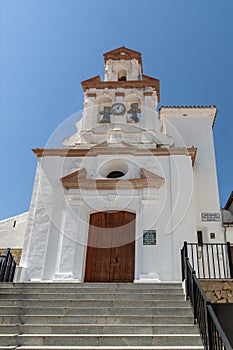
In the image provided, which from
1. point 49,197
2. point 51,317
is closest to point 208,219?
point 49,197

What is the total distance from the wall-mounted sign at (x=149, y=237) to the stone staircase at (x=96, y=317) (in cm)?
222

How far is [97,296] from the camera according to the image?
6727 mm

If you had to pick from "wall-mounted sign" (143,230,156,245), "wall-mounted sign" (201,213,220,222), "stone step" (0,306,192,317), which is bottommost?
"stone step" (0,306,192,317)

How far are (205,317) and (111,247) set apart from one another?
5.26 meters

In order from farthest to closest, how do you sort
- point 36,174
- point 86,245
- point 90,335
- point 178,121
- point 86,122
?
point 178,121
point 86,122
point 36,174
point 86,245
point 90,335

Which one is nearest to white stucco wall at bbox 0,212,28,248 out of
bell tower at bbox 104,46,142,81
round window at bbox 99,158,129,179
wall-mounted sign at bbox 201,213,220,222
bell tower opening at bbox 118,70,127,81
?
round window at bbox 99,158,129,179

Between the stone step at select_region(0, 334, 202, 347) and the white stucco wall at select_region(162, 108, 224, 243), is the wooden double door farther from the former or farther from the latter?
the stone step at select_region(0, 334, 202, 347)

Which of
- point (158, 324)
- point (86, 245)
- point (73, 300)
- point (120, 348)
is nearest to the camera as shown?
point (120, 348)

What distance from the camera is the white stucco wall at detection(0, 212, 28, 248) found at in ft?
41.1

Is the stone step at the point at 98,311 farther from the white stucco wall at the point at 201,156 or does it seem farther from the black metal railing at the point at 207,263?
the white stucco wall at the point at 201,156

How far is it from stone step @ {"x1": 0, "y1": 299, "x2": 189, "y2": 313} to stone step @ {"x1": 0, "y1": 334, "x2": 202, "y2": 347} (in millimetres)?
1069

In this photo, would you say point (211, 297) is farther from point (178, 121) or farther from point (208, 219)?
point (178, 121)

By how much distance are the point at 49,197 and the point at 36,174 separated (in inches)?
47.5

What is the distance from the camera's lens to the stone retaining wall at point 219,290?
6953 millimetres
